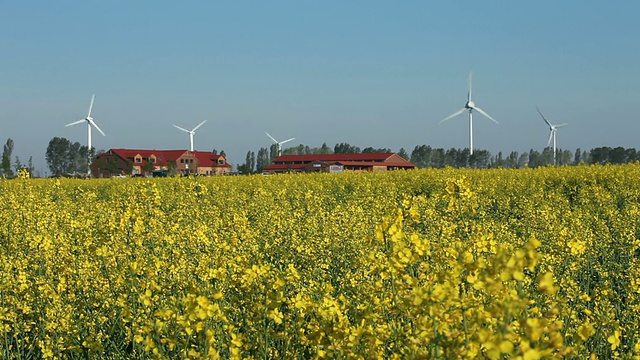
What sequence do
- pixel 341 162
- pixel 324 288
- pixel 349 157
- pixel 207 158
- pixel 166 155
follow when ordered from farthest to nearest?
pixel 207 158 < pixel 166 155 < pixel 349 157 < pixel 341 162 < pixel 324 288

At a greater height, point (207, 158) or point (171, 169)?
point (207, 158)

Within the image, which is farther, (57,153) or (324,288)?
(57,153)

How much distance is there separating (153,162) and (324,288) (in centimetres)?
9504

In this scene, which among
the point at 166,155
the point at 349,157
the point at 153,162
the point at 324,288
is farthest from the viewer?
the point at 166,155

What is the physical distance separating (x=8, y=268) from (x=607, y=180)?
673 inches

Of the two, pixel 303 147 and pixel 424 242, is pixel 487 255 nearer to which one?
pixel 424 242

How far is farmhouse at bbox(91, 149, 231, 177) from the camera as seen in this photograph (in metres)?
89.1

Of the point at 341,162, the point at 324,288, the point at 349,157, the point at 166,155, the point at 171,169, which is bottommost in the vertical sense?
the point at 324,288

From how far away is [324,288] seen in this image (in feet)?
14.3

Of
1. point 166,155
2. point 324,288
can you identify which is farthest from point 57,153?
point 324,288

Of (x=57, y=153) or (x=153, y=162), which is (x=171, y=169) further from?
(x=57, y=153)

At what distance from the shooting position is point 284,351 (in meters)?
4.12

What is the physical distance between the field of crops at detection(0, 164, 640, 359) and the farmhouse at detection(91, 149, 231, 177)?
77355mm

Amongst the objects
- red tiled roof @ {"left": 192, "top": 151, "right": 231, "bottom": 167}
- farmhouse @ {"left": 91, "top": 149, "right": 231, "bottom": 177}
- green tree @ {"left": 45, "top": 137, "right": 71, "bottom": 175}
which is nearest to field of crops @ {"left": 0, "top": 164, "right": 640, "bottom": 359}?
farmhouse @ {"left": 91, "top": 149, "right": 231, "bottom": 177}
